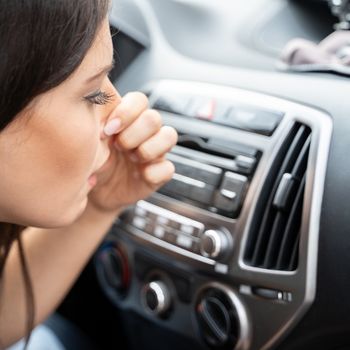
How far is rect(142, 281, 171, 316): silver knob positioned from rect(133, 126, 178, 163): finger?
→ 19 cm

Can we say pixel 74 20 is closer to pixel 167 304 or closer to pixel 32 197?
pixel 32 197

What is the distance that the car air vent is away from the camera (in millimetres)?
684

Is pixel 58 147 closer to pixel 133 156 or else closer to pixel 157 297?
pixel 133 156

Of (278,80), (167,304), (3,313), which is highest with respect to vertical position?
(278,80)

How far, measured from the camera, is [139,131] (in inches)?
27.2

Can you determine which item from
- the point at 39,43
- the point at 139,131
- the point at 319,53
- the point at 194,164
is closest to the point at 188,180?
the point at 194,164

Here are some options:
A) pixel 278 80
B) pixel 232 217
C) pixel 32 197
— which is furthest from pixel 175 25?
pixel 32 197

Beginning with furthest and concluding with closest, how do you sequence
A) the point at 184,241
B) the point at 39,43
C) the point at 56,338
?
the point at 56,338, the point at 184,241, the point at 39,43

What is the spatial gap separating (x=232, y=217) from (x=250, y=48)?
1.06ft

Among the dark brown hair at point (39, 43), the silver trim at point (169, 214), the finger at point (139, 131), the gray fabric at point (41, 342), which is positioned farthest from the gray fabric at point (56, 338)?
the dark brown hair at point (39, 43)

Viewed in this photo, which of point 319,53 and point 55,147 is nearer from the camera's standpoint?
point 55,147

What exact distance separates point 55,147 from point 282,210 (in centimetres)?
28

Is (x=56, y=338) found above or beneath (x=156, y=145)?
beneath

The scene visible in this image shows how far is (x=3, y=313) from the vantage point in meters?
0.83
